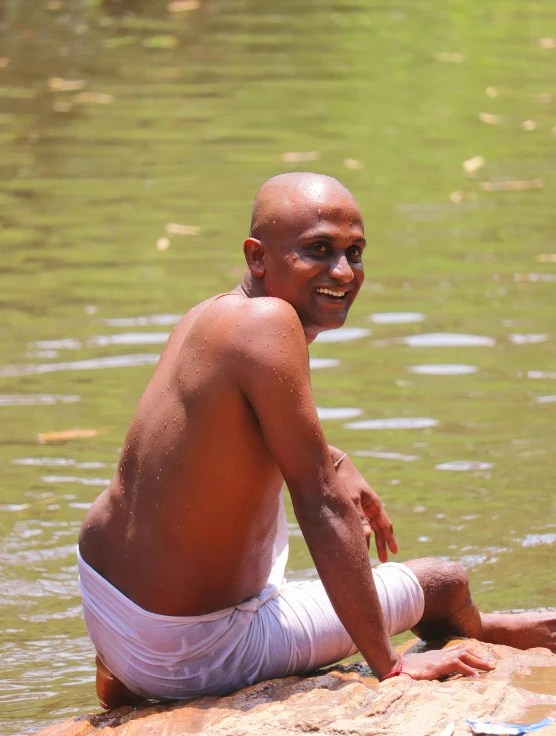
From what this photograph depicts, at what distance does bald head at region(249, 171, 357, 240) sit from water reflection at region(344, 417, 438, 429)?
2484 millimetres

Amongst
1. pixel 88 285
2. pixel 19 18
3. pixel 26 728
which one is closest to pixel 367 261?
pixel 88 285

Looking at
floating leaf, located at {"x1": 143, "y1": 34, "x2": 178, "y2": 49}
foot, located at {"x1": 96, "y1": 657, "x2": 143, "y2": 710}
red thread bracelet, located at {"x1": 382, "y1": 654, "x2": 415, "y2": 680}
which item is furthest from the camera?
floating leaf, located at {"x1": 143, "y1": 34, "x2": 178, "y2": 49}

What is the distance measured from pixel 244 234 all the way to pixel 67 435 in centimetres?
272

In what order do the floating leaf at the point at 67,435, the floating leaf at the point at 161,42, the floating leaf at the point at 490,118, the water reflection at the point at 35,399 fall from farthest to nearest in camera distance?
the floating leaf at the point at 161,42
the floating leaf at the point at 490,118
the water reflection at the point at 35,399
the floating leaf at the point at 67,435

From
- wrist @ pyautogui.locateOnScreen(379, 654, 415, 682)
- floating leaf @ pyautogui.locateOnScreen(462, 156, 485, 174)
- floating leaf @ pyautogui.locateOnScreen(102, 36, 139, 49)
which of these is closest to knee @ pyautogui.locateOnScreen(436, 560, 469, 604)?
wrist @ pyautogui.locateOnScreen(379, 654, 415, 682)

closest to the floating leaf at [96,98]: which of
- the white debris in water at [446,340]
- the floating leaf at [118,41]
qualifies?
the floating leaf at [118,41]

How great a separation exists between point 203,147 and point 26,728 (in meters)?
6.63

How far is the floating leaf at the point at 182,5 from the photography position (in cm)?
1396

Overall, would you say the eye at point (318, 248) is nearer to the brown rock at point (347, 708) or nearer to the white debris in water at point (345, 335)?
the brown rock at point (347, 708)

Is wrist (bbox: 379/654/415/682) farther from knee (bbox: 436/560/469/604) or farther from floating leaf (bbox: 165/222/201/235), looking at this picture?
floating leaf (bbox: 165/222/201/235)

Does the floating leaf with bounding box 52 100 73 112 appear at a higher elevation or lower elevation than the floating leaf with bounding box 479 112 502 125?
higher

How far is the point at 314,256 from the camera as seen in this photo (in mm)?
3275

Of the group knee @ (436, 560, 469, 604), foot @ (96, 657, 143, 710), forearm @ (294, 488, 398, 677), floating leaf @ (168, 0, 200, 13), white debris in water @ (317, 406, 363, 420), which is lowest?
white debris in water @ (317, 406, 363, 420)

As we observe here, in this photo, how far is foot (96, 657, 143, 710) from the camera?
3.48 m
